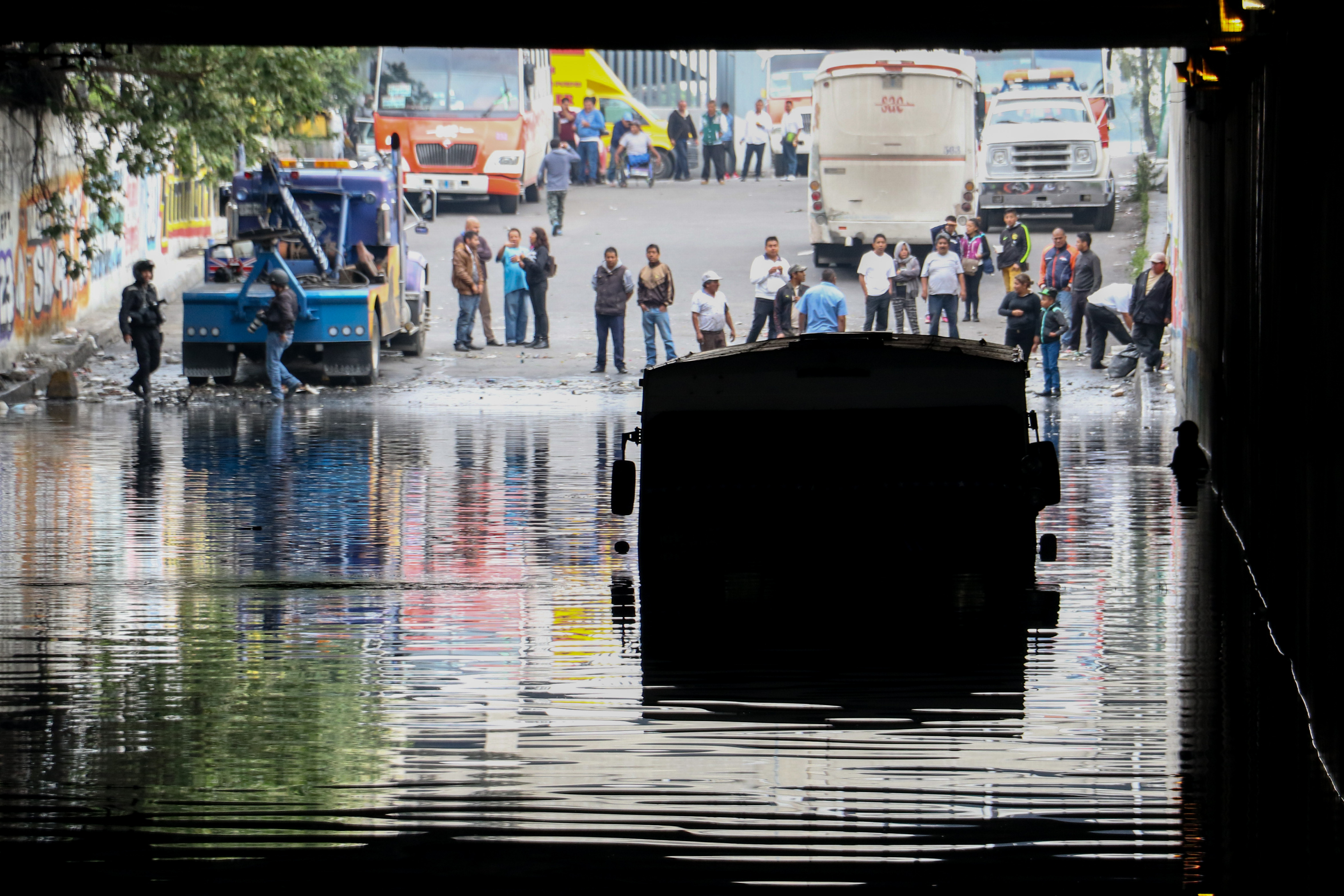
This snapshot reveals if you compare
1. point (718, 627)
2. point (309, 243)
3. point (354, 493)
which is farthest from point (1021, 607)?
point (309, 243)

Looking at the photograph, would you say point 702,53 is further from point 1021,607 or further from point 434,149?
point 1021,607

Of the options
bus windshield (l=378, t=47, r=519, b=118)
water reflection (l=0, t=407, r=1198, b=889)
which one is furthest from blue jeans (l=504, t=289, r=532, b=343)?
water reflection (l=0, t=407, r=1198, b=889)

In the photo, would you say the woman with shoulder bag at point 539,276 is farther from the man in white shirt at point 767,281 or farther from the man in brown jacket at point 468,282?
A: the man in white shirt at point 767,281

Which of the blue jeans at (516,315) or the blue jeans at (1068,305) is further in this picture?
the blue jeans at (516,315)

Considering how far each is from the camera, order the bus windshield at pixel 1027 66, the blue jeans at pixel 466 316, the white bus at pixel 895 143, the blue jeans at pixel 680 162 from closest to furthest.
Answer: the blue jeans at pixel 466 316
the white bus at pixel 895 143
the bus windshield at pixel 1027 66
the blue jeans at pixel 680 162

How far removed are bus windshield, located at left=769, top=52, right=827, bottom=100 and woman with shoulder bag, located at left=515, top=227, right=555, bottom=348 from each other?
53.7ft

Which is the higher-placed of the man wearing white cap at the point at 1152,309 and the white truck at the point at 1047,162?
the white truck at the point at 1047,162

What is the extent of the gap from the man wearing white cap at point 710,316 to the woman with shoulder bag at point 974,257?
413cm

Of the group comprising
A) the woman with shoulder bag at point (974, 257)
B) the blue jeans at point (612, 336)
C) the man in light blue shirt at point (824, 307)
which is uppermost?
the woman with shoulder bag at point (974, 257)

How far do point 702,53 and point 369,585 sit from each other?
3683 cm

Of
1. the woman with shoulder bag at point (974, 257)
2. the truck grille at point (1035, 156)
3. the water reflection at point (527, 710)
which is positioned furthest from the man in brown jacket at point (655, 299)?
the water reflection at point (527, 710)

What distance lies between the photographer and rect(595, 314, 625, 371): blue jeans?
25266 millimetres

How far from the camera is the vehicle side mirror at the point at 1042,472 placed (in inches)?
380

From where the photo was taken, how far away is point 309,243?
82.0ft
